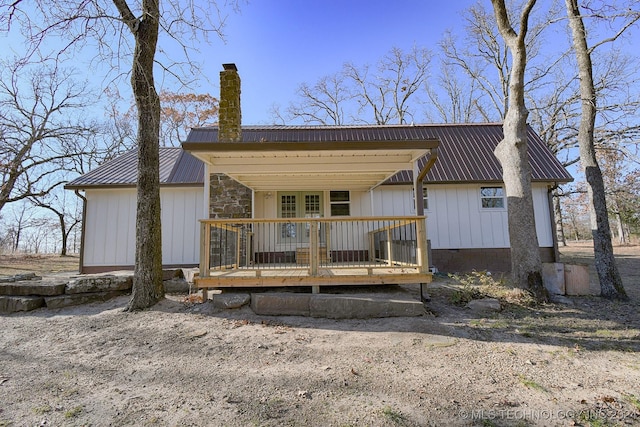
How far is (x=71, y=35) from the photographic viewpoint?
18.0 feet

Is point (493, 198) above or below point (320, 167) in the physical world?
below

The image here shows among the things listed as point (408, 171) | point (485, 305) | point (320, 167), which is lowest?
point (485, 305)

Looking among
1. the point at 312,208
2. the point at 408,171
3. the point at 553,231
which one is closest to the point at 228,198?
the point at 312,208

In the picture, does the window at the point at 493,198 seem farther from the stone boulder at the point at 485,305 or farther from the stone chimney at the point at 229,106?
the stone chimney at the point at 229,106

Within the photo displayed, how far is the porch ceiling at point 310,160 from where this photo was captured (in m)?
5.38

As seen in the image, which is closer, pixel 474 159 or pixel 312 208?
pixel 312 208

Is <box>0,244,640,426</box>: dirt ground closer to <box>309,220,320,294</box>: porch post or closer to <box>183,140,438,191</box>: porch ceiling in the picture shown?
<box>309,220,320,294</box>: porch post

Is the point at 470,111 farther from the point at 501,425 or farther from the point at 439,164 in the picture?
the point at 501,425

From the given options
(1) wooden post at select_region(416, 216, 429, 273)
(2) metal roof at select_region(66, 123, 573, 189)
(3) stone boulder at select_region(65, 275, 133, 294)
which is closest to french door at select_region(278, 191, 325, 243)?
(2) metal roof at select_region(66, 123, 573, 189)

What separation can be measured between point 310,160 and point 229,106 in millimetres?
3220

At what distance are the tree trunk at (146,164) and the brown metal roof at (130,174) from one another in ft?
→ 12.6

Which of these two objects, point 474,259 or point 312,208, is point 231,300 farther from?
point 474,259

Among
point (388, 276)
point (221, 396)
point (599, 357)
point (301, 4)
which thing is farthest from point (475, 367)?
point (301, 4)

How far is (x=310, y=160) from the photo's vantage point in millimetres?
6410
